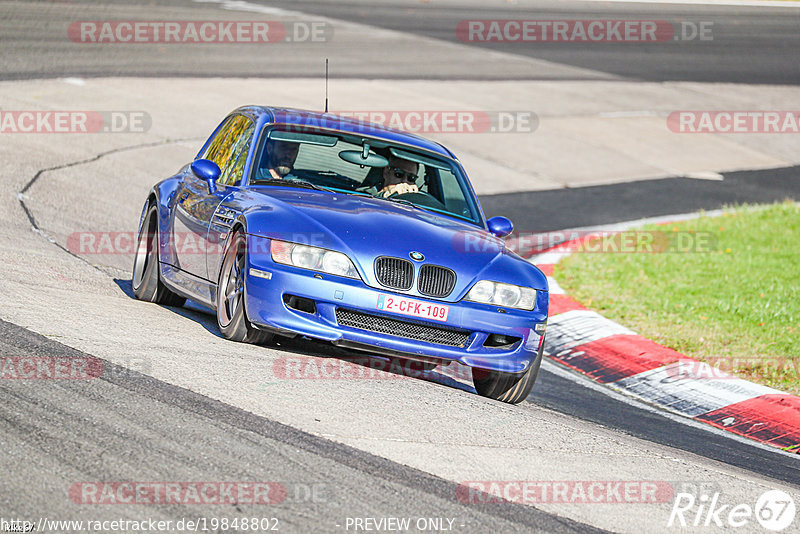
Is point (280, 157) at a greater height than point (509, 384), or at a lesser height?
greater

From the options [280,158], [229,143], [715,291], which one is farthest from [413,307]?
[715,291]

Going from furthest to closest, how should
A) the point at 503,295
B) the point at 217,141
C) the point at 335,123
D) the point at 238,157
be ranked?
the point at 217,141
the point at 335,123
the point at 238,157
the point at 503,295

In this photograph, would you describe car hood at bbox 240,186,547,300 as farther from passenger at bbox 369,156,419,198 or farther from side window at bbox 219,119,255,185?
passenger at bbox 369,156,419,198

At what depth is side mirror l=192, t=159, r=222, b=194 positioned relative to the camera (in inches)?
315

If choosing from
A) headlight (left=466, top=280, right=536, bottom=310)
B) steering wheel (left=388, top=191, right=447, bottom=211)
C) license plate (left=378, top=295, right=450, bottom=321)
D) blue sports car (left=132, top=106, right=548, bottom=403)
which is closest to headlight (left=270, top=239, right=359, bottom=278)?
blue sports car (left=132, top=106, right=548, bottom=403)

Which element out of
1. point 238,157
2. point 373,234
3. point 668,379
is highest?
point 238,157

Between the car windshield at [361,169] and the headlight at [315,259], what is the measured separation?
1.19m

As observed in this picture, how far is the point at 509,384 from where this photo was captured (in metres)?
7.43

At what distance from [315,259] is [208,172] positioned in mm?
1571

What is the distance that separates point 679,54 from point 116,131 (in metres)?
19.0

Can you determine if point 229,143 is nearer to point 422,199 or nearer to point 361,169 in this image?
point 361,169

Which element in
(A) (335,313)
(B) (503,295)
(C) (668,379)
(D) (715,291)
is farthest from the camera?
(D) (715,291)

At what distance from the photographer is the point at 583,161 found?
1934 cm

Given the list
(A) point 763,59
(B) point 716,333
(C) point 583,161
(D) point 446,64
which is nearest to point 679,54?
(A) point 763,59
